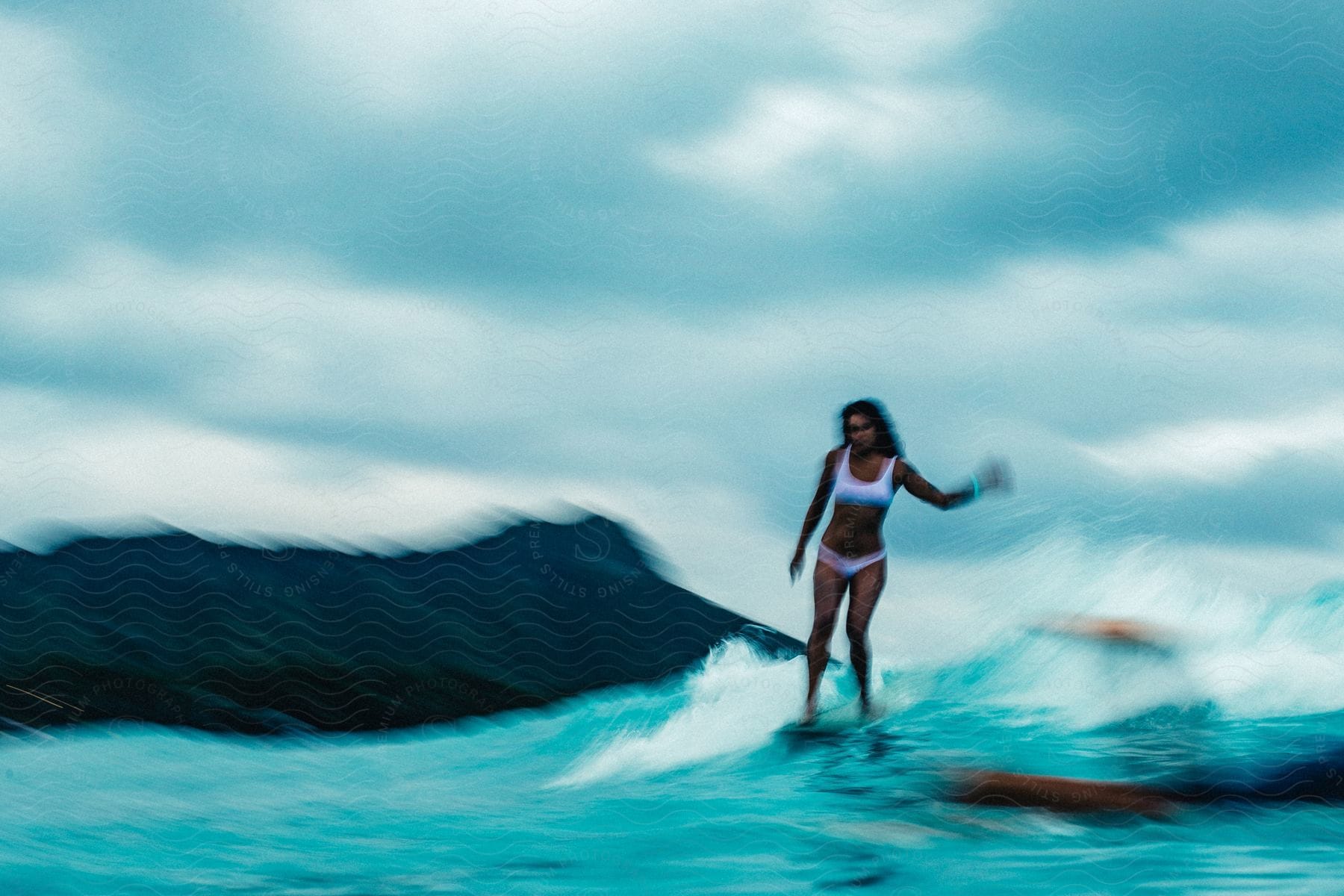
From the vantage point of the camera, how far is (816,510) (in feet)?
20.8

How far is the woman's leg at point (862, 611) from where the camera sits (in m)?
6.39

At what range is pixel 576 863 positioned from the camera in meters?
5.40

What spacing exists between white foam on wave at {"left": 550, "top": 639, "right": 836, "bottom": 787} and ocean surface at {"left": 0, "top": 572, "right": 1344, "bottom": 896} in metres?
0.02

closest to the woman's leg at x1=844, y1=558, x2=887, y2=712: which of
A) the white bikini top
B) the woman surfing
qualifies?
the woman surfing

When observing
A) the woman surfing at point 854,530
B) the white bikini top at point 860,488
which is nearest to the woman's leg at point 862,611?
the woman surfing at point 854,530

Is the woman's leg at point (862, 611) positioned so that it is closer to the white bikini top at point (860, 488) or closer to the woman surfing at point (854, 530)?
the woman surfing at point (854, 530)

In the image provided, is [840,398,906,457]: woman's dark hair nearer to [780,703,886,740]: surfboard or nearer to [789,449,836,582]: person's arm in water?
[789,449,836,582]: person's arm in water

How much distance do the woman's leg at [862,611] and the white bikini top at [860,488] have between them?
0.33 meters

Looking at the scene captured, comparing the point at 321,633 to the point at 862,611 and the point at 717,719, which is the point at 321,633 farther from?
the point at 862,611

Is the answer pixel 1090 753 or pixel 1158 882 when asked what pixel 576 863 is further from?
pixel 1090 753

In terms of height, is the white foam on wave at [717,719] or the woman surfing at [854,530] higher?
the woman surfing at [854,530]

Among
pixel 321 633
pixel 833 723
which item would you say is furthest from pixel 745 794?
pixel 321 633

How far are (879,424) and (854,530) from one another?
0.61 m

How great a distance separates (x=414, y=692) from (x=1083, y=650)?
3825 millimetres
